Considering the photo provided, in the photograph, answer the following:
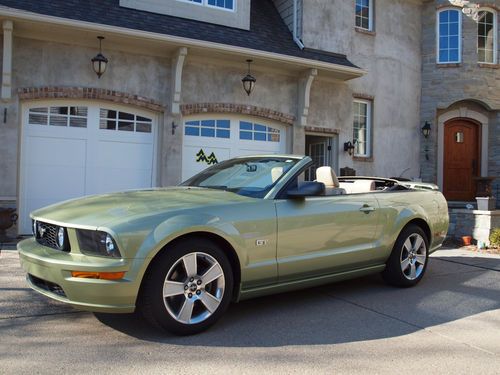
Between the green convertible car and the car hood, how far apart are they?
0.04 ft

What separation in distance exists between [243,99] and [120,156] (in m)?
3.16

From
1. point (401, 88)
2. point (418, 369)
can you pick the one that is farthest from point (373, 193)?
point (401, 88)

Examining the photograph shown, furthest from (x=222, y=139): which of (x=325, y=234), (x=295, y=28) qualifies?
(x=325, y=234)

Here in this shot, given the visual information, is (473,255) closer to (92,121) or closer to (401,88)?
(401,88)

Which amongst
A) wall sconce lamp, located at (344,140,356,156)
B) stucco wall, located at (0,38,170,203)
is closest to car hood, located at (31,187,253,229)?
stucco wall, located at (0,38,170,203)

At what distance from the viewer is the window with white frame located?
13.5 meters

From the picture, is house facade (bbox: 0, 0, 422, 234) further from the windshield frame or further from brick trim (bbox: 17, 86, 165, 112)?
the windshield frame

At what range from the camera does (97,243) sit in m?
3.56

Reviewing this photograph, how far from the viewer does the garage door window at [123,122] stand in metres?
9.86

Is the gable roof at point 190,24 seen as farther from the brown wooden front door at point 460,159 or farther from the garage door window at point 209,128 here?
the brown wooden front door at point 460,159

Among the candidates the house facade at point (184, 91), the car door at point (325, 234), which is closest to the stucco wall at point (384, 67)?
the house facade at point (184, 91)

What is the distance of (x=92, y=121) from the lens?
9711mm

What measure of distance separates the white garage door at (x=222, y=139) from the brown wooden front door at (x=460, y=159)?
19.4 feet

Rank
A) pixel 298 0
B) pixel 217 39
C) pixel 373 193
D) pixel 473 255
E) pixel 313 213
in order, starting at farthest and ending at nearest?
pixel 298 0 → pixel 217 39 → pixel 473 255 → pixel 373 193 → pixel 313 213
